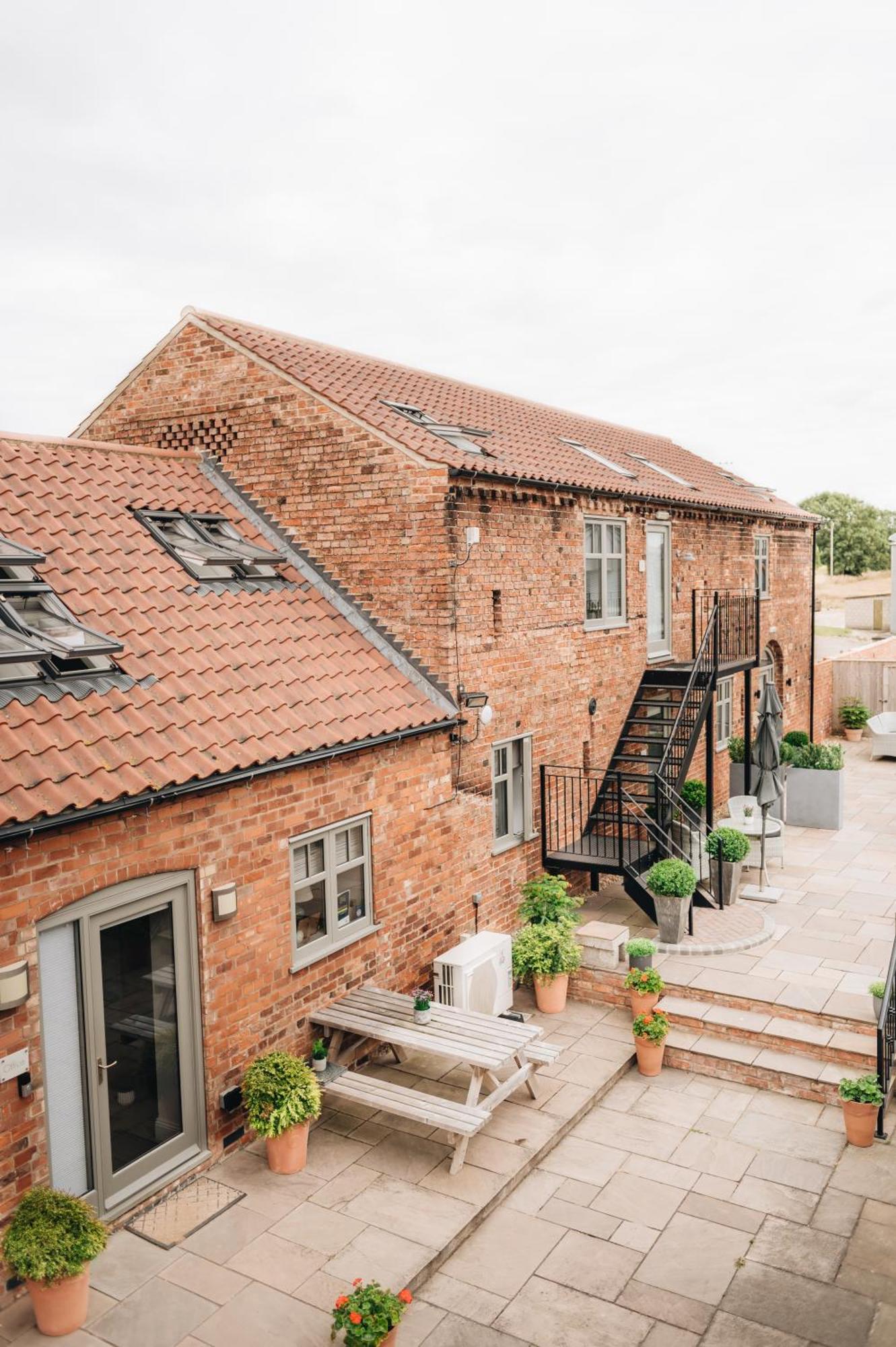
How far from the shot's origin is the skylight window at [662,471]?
17484mm

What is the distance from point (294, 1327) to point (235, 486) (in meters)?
8.51

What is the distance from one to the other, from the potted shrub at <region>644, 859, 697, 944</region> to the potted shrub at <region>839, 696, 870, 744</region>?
50.4 ft

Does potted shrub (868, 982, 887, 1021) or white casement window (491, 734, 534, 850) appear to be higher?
white casement window (491, 734, 534, 850)

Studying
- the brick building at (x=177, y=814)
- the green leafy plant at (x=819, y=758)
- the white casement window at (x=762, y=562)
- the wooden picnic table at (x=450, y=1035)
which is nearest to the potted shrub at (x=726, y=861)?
the brick building at (x=177, y=814)

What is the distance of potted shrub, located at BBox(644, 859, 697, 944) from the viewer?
428 inches

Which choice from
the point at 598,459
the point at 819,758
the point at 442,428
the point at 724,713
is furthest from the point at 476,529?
the point at 724,713

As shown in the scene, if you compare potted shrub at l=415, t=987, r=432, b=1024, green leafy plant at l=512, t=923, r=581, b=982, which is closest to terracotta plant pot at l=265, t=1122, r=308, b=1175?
potted shrub at l=415, t=987, r=432, b=1024

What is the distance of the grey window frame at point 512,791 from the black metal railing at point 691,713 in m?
1.83

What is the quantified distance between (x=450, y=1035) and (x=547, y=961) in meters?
2.16

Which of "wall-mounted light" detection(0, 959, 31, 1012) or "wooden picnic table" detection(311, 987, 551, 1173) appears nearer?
"wall-mounted light" detection(0, 959, 31, 1012)

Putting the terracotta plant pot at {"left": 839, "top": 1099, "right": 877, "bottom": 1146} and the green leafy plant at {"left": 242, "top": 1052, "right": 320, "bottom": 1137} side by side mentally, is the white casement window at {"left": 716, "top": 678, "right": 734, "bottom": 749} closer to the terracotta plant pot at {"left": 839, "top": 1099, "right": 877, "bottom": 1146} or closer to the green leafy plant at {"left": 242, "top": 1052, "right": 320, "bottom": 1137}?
the terracotta plant pot at {"left": 839, "top": 1099, "right": 877, "bottom": 1146}

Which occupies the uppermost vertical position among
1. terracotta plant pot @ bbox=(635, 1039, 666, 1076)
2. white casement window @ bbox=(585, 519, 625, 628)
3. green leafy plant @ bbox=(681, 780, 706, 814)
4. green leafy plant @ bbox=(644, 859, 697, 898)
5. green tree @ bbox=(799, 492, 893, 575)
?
green tree @ bbox=(799, 492, 893, 575)

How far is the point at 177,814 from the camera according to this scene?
270 inches

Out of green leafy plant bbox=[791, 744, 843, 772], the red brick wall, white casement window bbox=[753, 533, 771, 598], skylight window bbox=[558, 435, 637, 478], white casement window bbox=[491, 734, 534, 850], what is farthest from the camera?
white casement window bbox=[753, 533, 771, 598]
